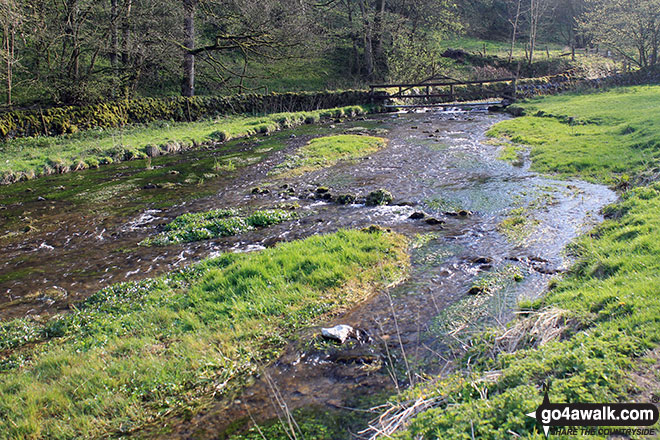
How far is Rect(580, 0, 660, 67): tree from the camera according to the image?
3662 cm

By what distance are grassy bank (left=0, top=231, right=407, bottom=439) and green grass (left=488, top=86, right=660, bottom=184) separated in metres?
8.43

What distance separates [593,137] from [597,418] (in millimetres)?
17106

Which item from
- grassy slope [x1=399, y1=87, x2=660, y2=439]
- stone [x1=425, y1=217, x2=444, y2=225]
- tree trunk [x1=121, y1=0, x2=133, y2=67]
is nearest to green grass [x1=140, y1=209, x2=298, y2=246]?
stone [x1=425, y1=217, x2=444, y2=225]

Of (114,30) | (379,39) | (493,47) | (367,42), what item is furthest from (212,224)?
(493,47)

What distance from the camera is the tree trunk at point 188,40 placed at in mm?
27820

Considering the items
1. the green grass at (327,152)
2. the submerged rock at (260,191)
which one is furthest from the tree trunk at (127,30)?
the submerged rock at (260,191)

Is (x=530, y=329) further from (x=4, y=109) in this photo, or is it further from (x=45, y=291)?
(x=4, y=109)

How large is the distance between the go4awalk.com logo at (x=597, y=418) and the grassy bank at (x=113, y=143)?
19.1 metres

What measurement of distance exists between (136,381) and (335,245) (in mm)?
4438

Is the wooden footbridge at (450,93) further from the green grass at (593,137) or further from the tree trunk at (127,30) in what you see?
the tree trunk at (127,30)

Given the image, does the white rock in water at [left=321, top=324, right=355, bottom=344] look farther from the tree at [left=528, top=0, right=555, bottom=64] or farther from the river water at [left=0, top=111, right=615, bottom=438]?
the tree at [left=528, top=0, right=555, bottom=64]

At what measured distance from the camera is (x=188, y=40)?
92.4 ft

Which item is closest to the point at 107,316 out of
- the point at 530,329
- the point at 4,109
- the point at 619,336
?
the point at 530,329

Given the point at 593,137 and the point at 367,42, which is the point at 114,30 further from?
the point at 367,42
